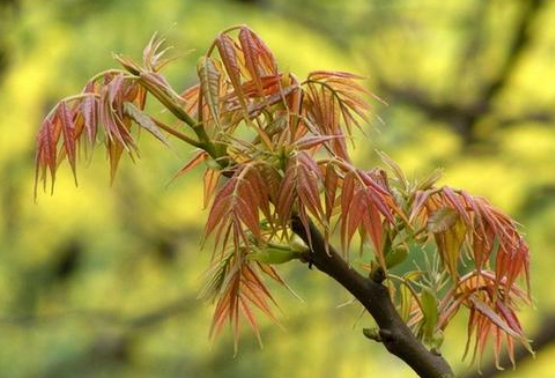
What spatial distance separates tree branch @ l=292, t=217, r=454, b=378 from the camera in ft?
2.68

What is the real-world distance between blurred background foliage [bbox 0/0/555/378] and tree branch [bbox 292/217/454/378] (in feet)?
9.42

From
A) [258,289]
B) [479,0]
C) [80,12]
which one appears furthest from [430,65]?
[258,289]

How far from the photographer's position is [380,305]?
84 centimetres

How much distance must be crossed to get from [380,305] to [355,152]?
3.02 meters

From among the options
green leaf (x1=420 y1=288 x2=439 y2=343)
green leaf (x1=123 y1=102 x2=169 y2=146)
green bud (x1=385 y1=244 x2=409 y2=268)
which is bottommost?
green leaf (x1=420 y1=288 x2=439 y2=343)

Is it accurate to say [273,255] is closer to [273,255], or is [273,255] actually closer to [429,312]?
[273,255]

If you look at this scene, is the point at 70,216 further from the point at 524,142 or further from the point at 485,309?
the point at 485,309

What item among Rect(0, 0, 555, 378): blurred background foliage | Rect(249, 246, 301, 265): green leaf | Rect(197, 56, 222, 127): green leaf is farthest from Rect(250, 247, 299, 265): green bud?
Rect(0, 0, 555, 378): blurred background foliage

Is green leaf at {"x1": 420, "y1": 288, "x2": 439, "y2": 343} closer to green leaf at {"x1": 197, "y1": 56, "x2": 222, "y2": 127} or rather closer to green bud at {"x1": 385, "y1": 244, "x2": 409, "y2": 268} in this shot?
green bud at {"x1": 385, "y1": 244, "x2": 409, "y2": 268}

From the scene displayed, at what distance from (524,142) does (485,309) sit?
11.4 ft

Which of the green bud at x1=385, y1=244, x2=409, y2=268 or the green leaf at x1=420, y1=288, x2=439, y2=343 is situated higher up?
the green bud at x1=385, y1=244, x2=409, y2=268

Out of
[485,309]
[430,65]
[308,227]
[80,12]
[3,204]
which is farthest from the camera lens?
[3,204]

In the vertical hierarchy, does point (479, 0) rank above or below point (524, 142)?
above

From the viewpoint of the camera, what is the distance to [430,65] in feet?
14.8
